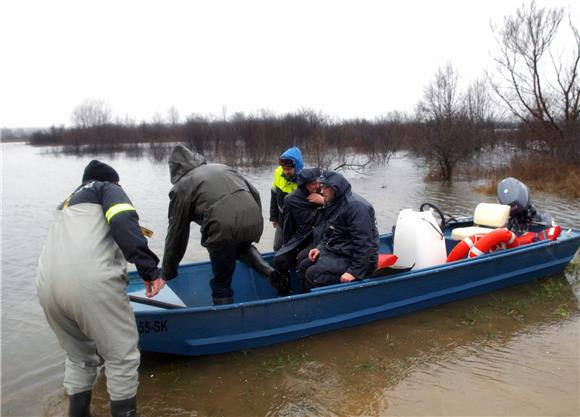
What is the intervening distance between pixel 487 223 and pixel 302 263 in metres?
3.19

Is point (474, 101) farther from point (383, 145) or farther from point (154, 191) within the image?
point (154, 191)

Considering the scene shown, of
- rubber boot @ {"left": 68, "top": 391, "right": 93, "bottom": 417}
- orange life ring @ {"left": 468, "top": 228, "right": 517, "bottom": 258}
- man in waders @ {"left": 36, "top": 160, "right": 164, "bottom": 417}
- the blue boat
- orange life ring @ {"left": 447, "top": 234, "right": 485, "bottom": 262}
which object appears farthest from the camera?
orange life ring @ {"left": 447, "top": 234, "right": 485, "bottom": 262}

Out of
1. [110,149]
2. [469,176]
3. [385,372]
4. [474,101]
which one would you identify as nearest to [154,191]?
[469,176]

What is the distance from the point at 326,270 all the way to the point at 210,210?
134 centimetres

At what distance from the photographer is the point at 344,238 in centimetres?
483

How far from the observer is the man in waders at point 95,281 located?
2.85 meters

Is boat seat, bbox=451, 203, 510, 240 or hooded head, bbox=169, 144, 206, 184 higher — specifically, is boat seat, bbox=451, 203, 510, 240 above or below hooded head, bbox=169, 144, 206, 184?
below

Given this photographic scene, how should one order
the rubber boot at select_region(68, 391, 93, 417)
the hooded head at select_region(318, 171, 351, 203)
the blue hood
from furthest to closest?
the blue hood
the hooded head at select_region(318, 171, 351, 203)
the rubber boot at select_region(68, 391, 93, 417)

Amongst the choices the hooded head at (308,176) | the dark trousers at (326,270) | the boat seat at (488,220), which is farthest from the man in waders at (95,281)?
the boat seat at (488,220)

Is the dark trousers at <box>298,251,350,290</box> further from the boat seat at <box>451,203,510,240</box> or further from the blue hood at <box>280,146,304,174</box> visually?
the boat seat at <box>451,203,510,240</box>

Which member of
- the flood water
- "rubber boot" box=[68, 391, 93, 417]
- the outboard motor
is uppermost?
the outboard motor

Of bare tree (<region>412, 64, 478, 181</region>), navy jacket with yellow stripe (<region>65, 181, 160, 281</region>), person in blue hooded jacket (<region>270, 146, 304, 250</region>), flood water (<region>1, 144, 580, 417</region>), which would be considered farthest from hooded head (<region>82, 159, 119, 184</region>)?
bare tree (<region>412, 64, 478, 181</region>)

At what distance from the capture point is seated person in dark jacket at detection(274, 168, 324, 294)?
16.6 feet

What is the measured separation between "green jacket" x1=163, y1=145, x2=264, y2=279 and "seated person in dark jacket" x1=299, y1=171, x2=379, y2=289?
844 millimetres
